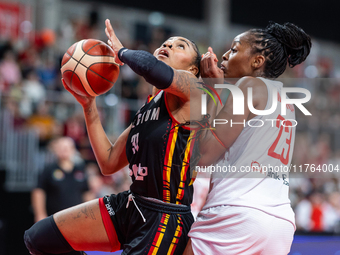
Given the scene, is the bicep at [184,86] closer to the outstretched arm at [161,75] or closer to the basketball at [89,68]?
the outstretched arm at [161,75]

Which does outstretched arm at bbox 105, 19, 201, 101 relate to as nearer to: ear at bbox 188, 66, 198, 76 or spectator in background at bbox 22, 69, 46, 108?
ear at bbox 188, 66, 198, 76

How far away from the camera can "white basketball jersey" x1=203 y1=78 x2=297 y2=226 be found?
2.18m

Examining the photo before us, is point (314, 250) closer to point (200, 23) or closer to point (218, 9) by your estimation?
point (218, 9)

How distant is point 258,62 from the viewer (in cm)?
241

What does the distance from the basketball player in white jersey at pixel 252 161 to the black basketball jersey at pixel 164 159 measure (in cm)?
13

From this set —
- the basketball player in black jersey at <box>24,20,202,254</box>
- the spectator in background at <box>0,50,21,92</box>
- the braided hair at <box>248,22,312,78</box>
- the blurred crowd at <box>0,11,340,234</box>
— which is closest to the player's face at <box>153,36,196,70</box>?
the basketball player in black jersey at <box>24,20,202,254</box>

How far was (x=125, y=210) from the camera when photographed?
2.54 m

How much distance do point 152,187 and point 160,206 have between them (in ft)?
0.40

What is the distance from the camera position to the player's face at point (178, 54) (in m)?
2.60

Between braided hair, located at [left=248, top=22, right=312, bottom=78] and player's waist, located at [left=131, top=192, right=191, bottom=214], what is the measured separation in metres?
0.98

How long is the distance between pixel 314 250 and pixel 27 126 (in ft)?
17.6

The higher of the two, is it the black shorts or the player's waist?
the player's waist

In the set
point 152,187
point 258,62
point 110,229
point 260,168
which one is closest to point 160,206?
point 152,187

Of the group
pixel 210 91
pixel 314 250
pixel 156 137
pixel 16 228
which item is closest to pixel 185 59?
pixel 210 91
